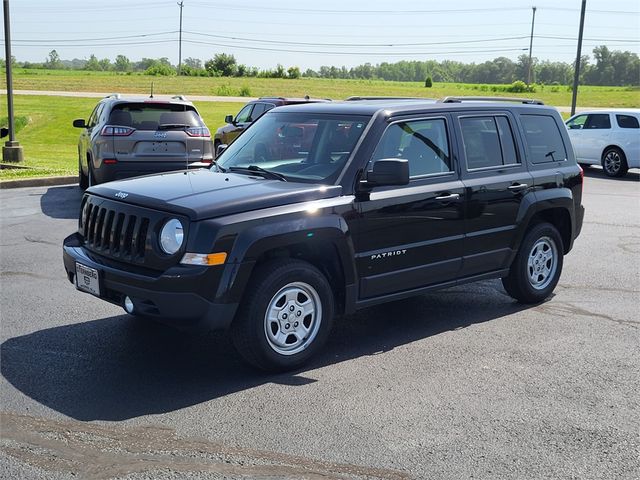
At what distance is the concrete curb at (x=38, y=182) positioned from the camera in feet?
49.7

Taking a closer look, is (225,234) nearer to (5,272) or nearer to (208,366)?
(208,366)

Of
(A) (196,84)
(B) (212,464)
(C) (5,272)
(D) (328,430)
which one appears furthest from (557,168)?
(A) (196,84)

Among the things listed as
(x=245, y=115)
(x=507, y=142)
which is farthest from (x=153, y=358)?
(x=245, y=115)

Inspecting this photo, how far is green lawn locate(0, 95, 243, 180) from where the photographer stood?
17719 mm

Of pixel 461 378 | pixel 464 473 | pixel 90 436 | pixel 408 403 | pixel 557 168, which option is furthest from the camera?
pixel 557 168

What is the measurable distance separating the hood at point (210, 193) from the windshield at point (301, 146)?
0.79ft

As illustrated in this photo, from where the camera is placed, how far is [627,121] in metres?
20.3

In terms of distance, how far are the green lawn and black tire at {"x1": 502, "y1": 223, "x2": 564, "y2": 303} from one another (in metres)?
11.5

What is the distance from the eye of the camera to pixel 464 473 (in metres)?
4.12

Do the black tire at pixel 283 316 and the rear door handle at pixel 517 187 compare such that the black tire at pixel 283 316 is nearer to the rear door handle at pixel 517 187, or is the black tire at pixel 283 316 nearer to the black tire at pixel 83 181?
the rear door handle at pixel 517 187

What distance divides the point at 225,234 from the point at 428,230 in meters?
1.94

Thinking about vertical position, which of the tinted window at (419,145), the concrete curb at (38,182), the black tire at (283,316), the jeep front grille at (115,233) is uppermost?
the tinted window at (419,145)

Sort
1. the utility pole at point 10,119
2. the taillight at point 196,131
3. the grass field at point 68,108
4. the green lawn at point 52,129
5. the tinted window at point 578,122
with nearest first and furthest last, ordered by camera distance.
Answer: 1. the taillight at point 196,131
2. the green lawn at point 52,129
3. the utility pole at point 10,119
4. the grass field at point 68,108
5. the tinted window at point 578,122

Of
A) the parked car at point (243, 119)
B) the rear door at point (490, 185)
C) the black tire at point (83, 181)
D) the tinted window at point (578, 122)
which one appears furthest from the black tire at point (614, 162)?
the rear door at point (490, 185)
